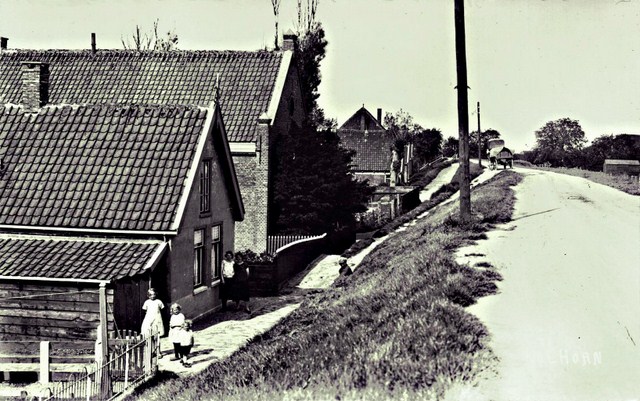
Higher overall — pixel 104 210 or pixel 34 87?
pixel 34 87

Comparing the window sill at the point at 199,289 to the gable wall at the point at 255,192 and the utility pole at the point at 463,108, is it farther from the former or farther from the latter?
the gable wall at the point at 255,192

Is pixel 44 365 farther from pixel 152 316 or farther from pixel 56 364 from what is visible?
pixel 152 316

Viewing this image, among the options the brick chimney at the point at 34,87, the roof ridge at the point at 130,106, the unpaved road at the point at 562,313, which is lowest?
the unpaved road at the point at 562,313

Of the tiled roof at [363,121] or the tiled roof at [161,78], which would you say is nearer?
the tiled roof at [161,78]

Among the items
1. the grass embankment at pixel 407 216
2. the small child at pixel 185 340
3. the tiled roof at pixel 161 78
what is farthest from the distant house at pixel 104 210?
the tiled roof at pixel 161 78

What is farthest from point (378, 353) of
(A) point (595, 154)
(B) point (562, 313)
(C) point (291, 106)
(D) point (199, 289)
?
(A) point (595, 154)

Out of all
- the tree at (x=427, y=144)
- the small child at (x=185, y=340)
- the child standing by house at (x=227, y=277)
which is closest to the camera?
the small child at (x=185, y=340)

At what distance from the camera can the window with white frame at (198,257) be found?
20172mm

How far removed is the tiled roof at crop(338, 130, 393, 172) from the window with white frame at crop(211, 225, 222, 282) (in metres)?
53.3

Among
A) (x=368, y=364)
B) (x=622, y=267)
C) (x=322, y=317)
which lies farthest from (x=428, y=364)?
(x=622, y=267)

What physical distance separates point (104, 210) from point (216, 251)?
4.23m

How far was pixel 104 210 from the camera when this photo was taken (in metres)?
18.9

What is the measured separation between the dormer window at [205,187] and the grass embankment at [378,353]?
21.6ft

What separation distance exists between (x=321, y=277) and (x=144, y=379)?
16.0 m
